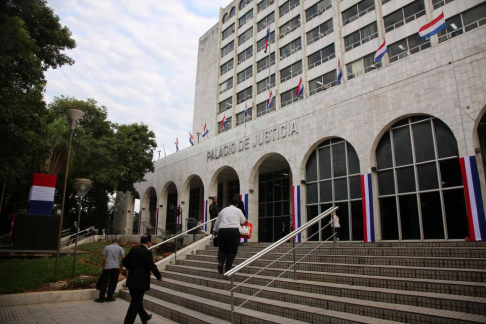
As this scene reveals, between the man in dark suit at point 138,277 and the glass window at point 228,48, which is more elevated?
the glass window at point 228,48

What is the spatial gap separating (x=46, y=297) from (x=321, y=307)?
7316mm

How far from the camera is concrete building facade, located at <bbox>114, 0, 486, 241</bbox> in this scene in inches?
456

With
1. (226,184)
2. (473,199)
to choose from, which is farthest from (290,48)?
(473,199)

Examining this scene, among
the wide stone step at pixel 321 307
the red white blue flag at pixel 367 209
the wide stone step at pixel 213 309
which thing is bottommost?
the wide stone step at pixel 213 309

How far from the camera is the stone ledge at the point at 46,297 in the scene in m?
8.15

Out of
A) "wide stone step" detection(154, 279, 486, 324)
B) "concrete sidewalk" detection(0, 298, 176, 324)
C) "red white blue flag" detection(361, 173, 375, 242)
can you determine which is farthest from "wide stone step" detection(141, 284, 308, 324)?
"red white blue flag" detection(361, 173, 375, 242)

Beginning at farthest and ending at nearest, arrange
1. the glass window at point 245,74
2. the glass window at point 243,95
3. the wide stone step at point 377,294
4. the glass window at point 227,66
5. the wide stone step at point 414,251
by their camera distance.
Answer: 1. the glass window at point 227,66
2. the glass window at point 245,74
3. the glass window at point 243,95
4. the wide stone step at point 414,251
5. the wide stone step at point 377,294

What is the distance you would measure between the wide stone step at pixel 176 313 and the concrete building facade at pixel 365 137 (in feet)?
10.5

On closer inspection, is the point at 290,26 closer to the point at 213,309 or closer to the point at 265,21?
the point at 265,21

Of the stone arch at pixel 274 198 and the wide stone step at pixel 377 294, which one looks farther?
the stone arch at pixel 274 198

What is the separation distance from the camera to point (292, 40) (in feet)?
101

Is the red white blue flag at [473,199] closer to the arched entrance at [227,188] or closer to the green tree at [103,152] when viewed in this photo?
the arched entrance at [227,188]

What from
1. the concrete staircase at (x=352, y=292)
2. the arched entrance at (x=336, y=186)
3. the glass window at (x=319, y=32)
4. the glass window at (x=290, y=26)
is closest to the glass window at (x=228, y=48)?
the glass window at (x=290, y=26)

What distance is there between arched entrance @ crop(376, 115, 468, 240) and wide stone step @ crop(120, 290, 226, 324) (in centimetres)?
930
